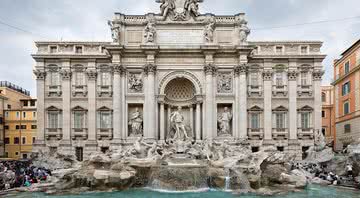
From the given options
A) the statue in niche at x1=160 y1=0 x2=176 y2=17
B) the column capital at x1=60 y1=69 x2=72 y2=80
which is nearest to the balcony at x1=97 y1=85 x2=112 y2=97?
the column capital at x1=60 y1=69 x2=72 y2=80

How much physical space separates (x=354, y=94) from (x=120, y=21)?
88.5ft

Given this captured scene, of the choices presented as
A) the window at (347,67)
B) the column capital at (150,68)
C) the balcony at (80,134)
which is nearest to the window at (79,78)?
the balcony at (80,134)

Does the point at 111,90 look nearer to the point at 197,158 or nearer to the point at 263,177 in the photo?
the point at 197,158

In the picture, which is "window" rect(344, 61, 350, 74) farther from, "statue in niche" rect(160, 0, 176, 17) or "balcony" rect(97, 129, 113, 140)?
"balcony" rect(97, 129, 113, 140)

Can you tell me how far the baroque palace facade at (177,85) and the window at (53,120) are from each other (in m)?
0.09

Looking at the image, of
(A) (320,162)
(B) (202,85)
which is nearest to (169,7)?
(B) (202,85)

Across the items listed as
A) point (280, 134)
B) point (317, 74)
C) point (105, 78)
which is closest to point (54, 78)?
point (105, 78)

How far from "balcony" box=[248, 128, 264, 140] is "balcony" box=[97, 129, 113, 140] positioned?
13.6m

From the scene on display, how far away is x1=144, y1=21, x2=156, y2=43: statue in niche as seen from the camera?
26906 millimetres

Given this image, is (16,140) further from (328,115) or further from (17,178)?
(328,115)

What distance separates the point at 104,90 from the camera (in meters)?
28.2

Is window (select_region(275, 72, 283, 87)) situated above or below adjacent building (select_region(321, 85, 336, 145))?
above

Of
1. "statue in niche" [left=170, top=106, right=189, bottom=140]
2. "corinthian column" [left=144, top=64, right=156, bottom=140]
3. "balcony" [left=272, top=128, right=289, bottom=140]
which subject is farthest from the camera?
"balcony" [left=272, top=128, right=289, bottom=140]

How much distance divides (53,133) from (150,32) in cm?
1370
